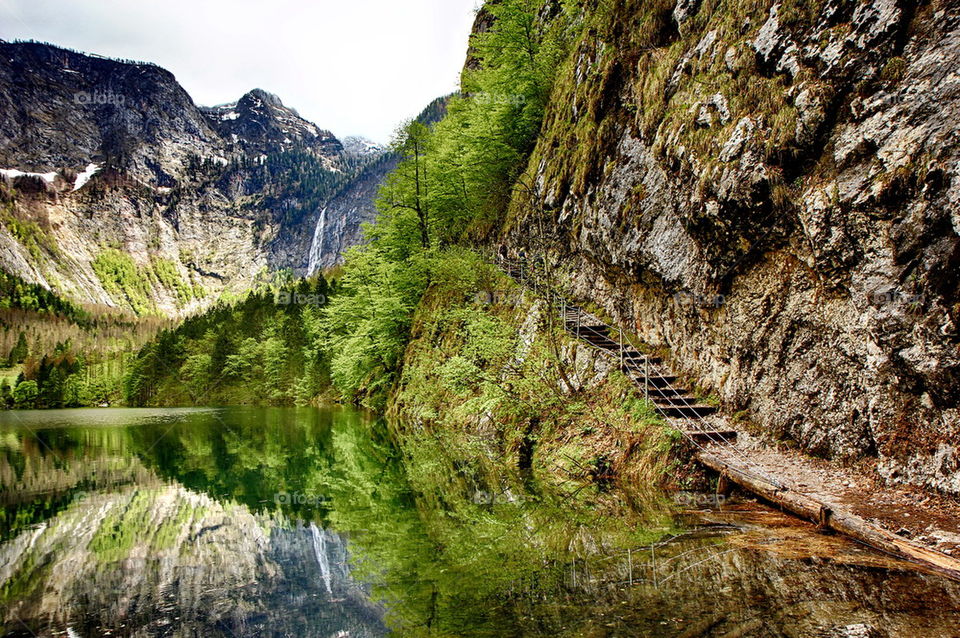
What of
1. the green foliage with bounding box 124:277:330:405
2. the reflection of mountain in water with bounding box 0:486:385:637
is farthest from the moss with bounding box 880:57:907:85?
the green foliage with bounding box 124:277:330:405

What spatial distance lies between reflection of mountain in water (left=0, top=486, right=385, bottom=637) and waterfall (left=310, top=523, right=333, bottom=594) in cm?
2

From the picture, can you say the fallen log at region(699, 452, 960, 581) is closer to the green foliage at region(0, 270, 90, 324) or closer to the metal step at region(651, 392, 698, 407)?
the metal step at region(651, 392, 698, 407)

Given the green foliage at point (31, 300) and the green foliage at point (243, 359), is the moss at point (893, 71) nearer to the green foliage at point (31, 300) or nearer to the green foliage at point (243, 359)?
the green foliage at point (243, 359)

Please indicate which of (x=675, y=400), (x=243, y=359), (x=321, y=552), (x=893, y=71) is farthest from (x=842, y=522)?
(x=243, y=359)

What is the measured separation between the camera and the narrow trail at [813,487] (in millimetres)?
5824

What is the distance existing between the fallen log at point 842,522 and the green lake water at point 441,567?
0.59 feet

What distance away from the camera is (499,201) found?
84.4 ft

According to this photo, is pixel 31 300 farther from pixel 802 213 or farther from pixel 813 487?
pixel 813 487

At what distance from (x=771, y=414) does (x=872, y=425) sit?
6.66 ft

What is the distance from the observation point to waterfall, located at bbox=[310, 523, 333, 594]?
685 cm

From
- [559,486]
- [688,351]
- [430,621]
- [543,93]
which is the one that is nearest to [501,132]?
[543,93]

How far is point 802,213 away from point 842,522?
5073mm

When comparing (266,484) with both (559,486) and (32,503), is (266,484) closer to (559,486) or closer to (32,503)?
(32,503)

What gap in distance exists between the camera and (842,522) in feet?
21.5
